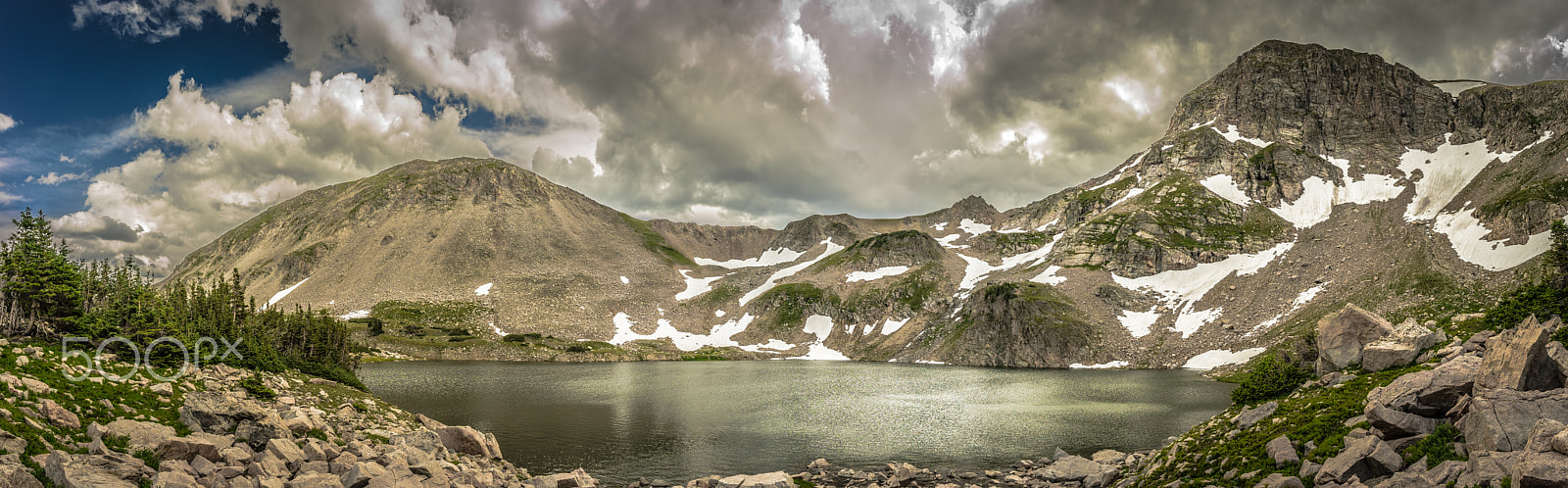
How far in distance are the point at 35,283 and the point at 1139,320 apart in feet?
592

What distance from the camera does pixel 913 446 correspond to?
1874 inches

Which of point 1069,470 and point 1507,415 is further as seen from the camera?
point 1069,470

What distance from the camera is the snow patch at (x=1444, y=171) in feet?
531

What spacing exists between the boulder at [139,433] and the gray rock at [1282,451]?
130 ft

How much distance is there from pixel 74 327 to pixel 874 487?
5158 centimetres

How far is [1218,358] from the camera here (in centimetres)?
12394

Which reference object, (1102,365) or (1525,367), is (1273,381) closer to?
(1525,367)

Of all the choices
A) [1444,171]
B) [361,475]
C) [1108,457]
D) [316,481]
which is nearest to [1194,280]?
[1444,171]

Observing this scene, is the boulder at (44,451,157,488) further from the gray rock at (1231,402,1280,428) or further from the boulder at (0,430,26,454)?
the gray rock at (1231,402,1280,428)

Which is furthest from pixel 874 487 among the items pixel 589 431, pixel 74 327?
pixel 74 327

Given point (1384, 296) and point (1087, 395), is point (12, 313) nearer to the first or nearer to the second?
point (1087, 395)

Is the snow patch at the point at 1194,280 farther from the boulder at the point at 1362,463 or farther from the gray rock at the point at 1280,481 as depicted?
the boulder at the point at 1362,463

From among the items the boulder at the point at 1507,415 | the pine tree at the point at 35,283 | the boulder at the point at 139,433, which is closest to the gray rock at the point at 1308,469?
the boulder at the point at 1507,415

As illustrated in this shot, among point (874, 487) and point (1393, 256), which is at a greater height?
point (1393, 256)
